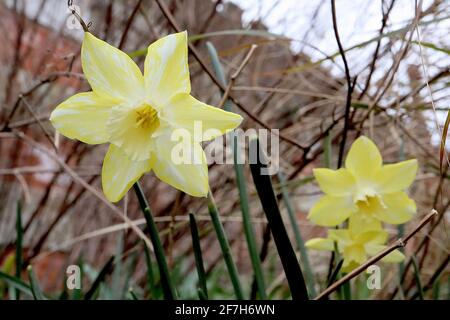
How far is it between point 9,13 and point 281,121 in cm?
86

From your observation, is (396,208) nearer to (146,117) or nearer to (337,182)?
(337,182)

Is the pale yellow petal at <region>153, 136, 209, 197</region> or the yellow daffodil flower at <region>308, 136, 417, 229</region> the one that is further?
the yellow daffodil flower at <region>308, 136, 417, 229</region>

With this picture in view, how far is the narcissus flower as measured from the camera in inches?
12.5

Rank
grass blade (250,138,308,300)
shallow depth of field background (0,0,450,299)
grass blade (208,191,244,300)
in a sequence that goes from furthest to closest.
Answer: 1. shallow depth of field background (0,0,450,299)
2. grass blade (208,191,244,300)
3. grass blade (250,138,308,300)

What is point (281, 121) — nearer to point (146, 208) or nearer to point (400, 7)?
point (400, 7)

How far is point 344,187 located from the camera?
0.47 metres

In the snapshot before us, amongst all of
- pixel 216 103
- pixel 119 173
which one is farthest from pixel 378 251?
pixel 216 103

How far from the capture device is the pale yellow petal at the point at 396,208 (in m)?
0.45

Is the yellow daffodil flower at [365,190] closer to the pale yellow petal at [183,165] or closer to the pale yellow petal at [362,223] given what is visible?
the pale yellow petal at [362,223]

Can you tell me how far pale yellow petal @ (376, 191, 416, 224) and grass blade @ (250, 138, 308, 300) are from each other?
0.56ft

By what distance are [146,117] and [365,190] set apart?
0.22 metres

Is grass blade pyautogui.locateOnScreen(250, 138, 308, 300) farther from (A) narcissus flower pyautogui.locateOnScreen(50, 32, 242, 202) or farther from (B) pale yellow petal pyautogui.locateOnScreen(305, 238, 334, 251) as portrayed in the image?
(B) pale yellow petal pyautogui.locateOnScreen(305, 238, 334, 251)

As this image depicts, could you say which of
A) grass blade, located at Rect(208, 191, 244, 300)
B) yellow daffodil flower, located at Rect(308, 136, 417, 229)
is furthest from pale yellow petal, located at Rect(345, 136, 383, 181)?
grass blade, located at Rect(208, 191, 244, 300)
